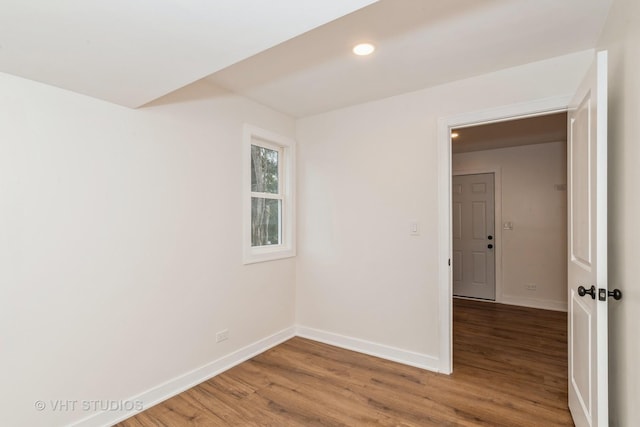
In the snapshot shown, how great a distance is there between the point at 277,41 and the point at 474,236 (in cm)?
491

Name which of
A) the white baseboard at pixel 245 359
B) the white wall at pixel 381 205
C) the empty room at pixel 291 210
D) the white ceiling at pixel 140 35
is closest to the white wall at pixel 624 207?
the empty room at pixel 291 210

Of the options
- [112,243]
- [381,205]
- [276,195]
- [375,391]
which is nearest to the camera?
[112,243]

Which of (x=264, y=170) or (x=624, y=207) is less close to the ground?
(x=264, y=170)

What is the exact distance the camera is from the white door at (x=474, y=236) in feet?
16.9

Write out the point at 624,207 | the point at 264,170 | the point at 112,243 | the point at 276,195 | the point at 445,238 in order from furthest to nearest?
the point at 276,195 < the point at 264,170 < the point at 445,238 < the point at 112,243 < the point at 624,207

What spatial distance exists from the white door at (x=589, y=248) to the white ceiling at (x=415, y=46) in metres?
0.44

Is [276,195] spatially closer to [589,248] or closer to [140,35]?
[140,35]

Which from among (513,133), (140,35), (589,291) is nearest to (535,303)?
(513,133)

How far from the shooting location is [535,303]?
472 cm

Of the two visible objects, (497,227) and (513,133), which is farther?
(497,227)

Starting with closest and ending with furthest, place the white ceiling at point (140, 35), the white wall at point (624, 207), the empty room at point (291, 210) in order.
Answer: the white ceiling at point (140, 35) → the white wall at point (624, 207) → the empty room at point (291, 210)

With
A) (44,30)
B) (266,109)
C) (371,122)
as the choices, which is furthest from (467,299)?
(44,30)

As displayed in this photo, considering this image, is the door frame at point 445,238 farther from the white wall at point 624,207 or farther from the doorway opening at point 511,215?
the doorway opening at point 511,215

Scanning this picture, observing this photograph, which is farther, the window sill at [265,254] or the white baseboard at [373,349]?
the window sill at [265,254]
